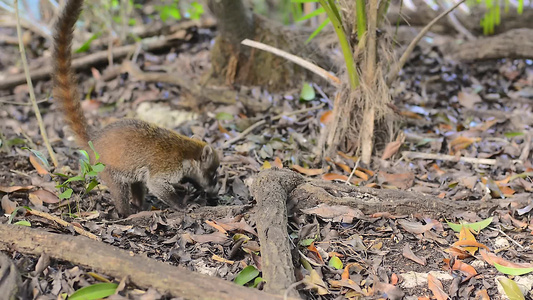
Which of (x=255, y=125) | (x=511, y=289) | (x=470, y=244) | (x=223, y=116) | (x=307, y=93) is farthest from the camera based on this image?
(x=307, y=93)

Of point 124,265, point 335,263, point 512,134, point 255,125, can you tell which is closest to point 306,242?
point 335,263

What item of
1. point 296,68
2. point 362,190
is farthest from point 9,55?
point 362,190

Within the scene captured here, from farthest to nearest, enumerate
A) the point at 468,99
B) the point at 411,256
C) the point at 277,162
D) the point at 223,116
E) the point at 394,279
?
the point at 468,99
the point at 223,116
the point at 277,162
the point at 411,256
the point at 394,279

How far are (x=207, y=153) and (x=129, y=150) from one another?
659mm

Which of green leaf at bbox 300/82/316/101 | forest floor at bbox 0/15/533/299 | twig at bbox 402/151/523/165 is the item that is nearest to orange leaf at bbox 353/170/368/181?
forest floor at bbox 0/15/533/299

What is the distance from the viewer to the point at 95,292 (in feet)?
8.66

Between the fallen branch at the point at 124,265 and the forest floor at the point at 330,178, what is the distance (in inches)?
2.6

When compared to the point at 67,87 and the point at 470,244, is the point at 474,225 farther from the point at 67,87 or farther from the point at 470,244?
the point at 67,87

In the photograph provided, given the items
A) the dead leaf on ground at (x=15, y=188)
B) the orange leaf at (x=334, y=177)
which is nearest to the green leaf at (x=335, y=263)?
the orange leaf at (x=334, y=177)

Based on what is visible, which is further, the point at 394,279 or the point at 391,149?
the point at 391,149

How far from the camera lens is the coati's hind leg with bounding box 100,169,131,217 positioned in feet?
13.2

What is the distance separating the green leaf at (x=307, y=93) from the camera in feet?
19.8

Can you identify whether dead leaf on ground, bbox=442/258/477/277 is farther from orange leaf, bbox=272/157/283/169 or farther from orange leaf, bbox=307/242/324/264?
orange leaf, bbox=272/157/283/169

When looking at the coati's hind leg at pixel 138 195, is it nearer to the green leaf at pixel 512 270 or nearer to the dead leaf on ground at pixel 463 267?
the dead leaf on ground at pixel 463 267
